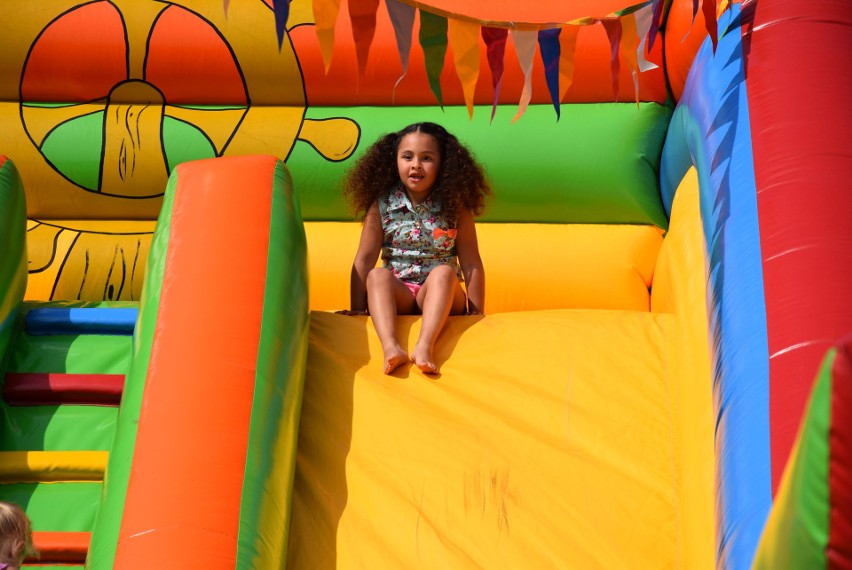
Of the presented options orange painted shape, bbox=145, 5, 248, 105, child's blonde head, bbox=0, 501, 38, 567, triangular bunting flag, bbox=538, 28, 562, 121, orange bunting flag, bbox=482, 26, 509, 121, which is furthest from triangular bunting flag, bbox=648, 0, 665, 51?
child's blonde head, bbox=0, 501, 38, 567

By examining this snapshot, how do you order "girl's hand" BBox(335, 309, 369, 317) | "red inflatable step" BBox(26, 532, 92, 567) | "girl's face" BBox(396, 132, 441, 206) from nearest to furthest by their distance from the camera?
"red inflatable step" BBox(26, 532, 92, 567), "girl's hand" BBox(335, 309, 369, 317), "girl's face" BBox(396, 132, 441, 206)

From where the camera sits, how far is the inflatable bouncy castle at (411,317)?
2.14m

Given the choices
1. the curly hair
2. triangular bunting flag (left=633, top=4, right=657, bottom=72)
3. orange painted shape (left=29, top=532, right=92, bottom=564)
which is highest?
triangular bunting flag (left=633, top=4, right=657, bottom=72)

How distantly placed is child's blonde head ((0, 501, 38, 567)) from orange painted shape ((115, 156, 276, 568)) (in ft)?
0.81

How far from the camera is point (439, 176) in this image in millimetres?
3176

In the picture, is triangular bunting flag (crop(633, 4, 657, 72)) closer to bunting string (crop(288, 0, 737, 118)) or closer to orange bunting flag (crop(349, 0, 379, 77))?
bunting string (crop(288, 0, 737, 118))

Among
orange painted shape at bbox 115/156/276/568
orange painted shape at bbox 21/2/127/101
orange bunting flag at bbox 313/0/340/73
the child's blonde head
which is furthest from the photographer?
orange painted shape at bbox 21/2/127/101

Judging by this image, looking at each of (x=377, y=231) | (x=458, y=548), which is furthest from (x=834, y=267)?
(x=377, y=231)

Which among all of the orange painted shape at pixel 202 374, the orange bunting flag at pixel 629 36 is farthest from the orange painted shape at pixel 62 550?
the orange bunting flag at pixel 629 36

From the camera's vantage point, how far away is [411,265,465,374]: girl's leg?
8.59 feet

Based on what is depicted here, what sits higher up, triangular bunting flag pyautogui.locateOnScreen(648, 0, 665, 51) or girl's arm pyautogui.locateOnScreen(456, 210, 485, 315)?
triangular bunting flag pyautogui.locateOnScreen(648, 0, 665, 51)

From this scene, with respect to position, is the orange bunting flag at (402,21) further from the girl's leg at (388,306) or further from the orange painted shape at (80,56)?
the orange painted shape at (80,56)

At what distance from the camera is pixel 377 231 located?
313 centimetres

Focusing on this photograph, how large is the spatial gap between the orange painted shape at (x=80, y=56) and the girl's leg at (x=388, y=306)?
1.29m
